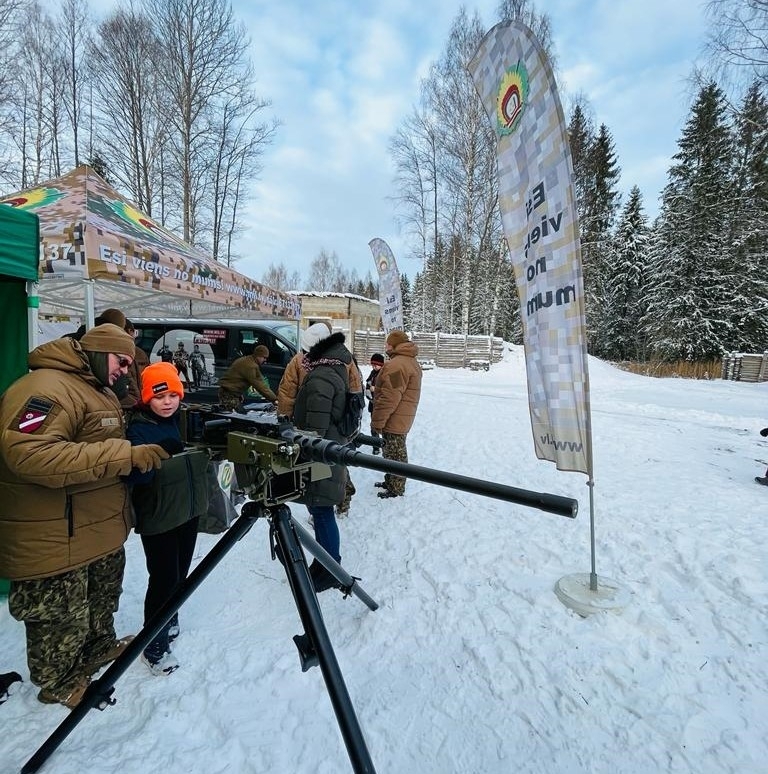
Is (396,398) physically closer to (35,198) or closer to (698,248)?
(35,198)

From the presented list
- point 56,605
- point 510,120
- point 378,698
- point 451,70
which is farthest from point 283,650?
point 451,70

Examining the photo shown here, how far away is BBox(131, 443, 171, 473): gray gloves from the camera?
69.9 inches

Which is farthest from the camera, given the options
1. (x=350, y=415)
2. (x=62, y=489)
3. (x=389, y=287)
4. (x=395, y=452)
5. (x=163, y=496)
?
(x=389, y=287)

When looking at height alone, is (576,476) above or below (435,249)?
below

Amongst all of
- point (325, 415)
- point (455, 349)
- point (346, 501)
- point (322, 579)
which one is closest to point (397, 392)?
point (346, 501)

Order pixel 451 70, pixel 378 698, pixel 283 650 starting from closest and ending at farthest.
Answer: pixel 378 698 → pixel 283 650 → pixel 451 70

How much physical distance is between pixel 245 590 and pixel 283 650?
0.75 metres

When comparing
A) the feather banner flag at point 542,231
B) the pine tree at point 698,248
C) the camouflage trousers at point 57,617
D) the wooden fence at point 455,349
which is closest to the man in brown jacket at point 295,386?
the feather banner flag at point 542,231

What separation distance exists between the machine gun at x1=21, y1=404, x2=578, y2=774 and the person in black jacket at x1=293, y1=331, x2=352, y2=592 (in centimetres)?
117

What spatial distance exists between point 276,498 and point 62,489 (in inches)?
42.1

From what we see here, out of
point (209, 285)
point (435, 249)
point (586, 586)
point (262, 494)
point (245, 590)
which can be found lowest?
point (245, 590)

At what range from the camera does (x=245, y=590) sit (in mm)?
3135

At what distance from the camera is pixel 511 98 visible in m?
3.04

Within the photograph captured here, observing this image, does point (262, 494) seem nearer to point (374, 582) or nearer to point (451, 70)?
point (374, 582)
